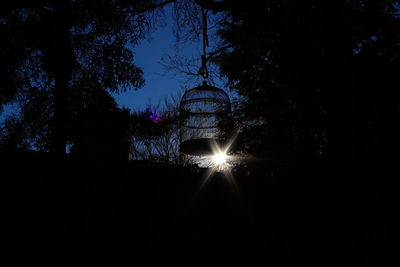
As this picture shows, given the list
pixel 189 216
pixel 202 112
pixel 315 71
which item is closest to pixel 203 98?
pixel 202 112

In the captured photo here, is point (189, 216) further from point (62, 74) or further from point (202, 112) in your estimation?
point (62, 74)

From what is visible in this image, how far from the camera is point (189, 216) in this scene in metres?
2.40

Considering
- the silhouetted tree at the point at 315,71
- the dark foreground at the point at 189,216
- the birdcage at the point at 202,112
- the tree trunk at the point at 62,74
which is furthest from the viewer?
the tree trunk at the point at 62,74

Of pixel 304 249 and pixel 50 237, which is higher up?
pixel 50 237

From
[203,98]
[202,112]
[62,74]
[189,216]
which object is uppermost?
[62,74]

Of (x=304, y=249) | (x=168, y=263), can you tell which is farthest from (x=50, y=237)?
(x=304, y=249)

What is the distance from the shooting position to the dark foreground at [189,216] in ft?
6.14

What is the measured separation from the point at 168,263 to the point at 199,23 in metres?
3.88

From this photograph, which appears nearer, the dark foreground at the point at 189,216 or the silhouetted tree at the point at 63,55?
the dark foreground at the point at 189,216

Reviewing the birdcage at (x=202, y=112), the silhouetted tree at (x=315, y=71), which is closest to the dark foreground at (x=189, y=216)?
the silhouetted tree at (x=315, y=71)

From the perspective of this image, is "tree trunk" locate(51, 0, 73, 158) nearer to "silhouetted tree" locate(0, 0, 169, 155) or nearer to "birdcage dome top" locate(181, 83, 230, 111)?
"silhouetted tree" locate(0, 0, 169, 155)

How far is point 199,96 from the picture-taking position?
492 centimetres

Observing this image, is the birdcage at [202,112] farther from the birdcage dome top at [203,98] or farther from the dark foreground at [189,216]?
the dark foreground at [189,216]

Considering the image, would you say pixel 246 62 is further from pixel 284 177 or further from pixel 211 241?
pixel 211 241
